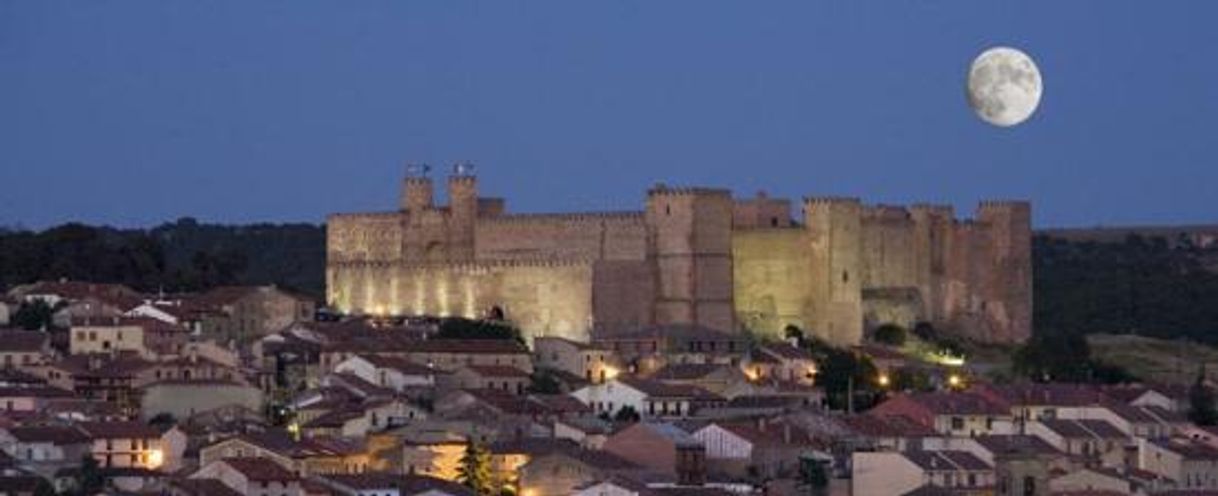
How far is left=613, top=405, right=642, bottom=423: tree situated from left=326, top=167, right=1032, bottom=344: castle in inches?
292

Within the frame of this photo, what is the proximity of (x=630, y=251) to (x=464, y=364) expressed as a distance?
20.2 feet

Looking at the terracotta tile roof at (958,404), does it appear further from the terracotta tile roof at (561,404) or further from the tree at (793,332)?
the tree at (793,332)

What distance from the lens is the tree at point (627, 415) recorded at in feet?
186

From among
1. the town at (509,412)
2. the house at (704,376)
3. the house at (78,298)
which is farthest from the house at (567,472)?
the house at (78,298)

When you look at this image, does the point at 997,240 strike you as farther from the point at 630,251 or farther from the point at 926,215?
the point at 630,251

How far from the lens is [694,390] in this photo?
59688mm

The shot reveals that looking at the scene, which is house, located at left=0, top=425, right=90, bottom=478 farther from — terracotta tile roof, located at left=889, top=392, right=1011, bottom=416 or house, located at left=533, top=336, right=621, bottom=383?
house, located at left=533, top=336, right=621, bottom=383

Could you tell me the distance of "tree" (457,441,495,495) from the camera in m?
50.1

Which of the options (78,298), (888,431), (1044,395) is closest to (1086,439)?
(888,431)

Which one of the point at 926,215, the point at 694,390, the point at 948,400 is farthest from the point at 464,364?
the point at 926,215

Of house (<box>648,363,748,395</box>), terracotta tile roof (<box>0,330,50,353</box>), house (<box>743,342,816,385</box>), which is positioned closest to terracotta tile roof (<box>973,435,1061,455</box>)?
house (<box>648,363,748,395</box>)

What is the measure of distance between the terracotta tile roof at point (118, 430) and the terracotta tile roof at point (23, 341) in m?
7.55

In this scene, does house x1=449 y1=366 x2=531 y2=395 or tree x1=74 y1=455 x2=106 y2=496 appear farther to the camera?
house x1=449 y1=366 x2=531 y2=395

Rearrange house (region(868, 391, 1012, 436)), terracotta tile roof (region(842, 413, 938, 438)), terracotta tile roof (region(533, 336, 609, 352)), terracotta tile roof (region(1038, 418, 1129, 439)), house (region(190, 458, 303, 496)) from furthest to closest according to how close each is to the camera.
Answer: terracotta tile roof (region(533, 336, 609, 352))
house (region(868, 391, 1012, 436))
terracotta tile roof (region(1038, 418, 1129, 439))
terracotta tile roof (region(842, 413, 938, 438))
house (region(190, 458, 303, 496))
